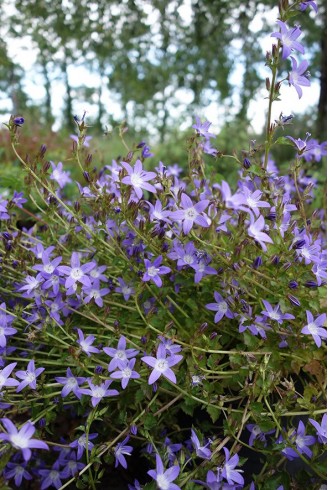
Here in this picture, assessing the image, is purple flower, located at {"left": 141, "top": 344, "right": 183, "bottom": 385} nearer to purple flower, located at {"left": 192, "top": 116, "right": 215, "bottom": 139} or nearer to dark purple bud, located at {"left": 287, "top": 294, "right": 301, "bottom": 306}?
dark purple bud, located at {"left": 287, "top": 294, "right": 301, "bottom": 306}

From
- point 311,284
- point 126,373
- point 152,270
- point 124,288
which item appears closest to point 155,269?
point 152,270

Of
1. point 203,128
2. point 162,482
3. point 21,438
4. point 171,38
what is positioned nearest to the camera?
point 21,438

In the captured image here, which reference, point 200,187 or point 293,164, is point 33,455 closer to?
point 200,187

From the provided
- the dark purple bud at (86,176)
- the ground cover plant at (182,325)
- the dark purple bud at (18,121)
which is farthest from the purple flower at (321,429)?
the dark purple bud at (18,121)

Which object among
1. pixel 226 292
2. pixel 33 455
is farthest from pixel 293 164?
pixel 33 455

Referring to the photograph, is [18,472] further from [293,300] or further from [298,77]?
[298,77]

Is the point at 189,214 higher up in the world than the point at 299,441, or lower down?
higher up

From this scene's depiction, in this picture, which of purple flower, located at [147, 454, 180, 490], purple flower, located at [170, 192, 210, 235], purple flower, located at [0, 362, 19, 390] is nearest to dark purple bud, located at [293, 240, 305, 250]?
purple flower, located at [170, 192, 210, 235]
